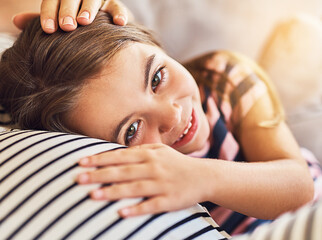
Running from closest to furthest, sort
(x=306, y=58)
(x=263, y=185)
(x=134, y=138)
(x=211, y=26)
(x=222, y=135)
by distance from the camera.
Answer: (x=263, y=185) < (x=134, y=138) < (x=222, y=135) < (x=306, y=58) < (x=211, y=26)

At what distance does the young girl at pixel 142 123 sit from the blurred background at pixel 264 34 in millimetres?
245

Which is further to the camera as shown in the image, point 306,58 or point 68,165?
point 306,58

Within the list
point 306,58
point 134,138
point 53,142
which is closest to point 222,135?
point 134,138

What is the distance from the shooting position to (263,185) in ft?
2.10

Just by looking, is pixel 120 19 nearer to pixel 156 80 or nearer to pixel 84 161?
pixel 156 80

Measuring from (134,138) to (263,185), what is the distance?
0.84ft

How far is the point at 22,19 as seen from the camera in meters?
0.89

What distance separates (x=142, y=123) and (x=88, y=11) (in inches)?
9.4

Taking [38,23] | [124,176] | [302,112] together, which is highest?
[38,23]

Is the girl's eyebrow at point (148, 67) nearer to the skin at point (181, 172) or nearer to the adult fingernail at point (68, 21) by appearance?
the skin at point (181, 172)

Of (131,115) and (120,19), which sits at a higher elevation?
(120,19)

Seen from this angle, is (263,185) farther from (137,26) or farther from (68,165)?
(137,26)

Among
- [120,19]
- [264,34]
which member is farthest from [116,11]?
[264,34]

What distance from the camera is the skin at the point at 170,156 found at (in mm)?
531
